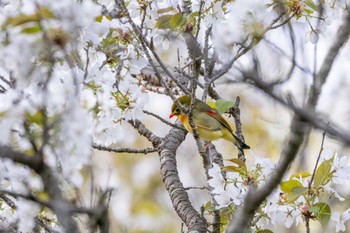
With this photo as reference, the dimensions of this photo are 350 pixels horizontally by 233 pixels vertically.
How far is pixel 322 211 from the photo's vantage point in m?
2.39

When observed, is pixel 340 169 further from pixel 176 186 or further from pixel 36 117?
pixel 36 117

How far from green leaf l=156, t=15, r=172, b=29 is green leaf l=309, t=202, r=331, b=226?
3.03 feet

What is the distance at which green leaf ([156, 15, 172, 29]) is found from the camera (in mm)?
2734

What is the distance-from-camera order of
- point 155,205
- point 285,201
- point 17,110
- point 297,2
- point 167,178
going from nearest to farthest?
point 17,110 → point 285,201 → point 297,2 → point 167,178 → point 155,205

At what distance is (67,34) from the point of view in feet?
5.45

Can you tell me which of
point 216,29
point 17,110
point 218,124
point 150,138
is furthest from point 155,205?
point 17,110

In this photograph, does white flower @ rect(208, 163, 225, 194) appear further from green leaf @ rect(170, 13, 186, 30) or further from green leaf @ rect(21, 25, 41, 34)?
green leaf @ rect(21, 25, 41, 34)

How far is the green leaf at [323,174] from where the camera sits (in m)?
2.38

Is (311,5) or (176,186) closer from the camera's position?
(311,5)

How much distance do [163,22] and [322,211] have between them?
3.17 ft

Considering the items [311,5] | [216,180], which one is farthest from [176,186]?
[311,5]

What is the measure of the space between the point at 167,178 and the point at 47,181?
69.4 inches

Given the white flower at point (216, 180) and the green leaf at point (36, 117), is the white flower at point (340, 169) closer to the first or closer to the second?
the white flower at point (216, 180)

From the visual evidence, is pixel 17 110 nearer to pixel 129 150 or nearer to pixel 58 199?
pixel 58 199
